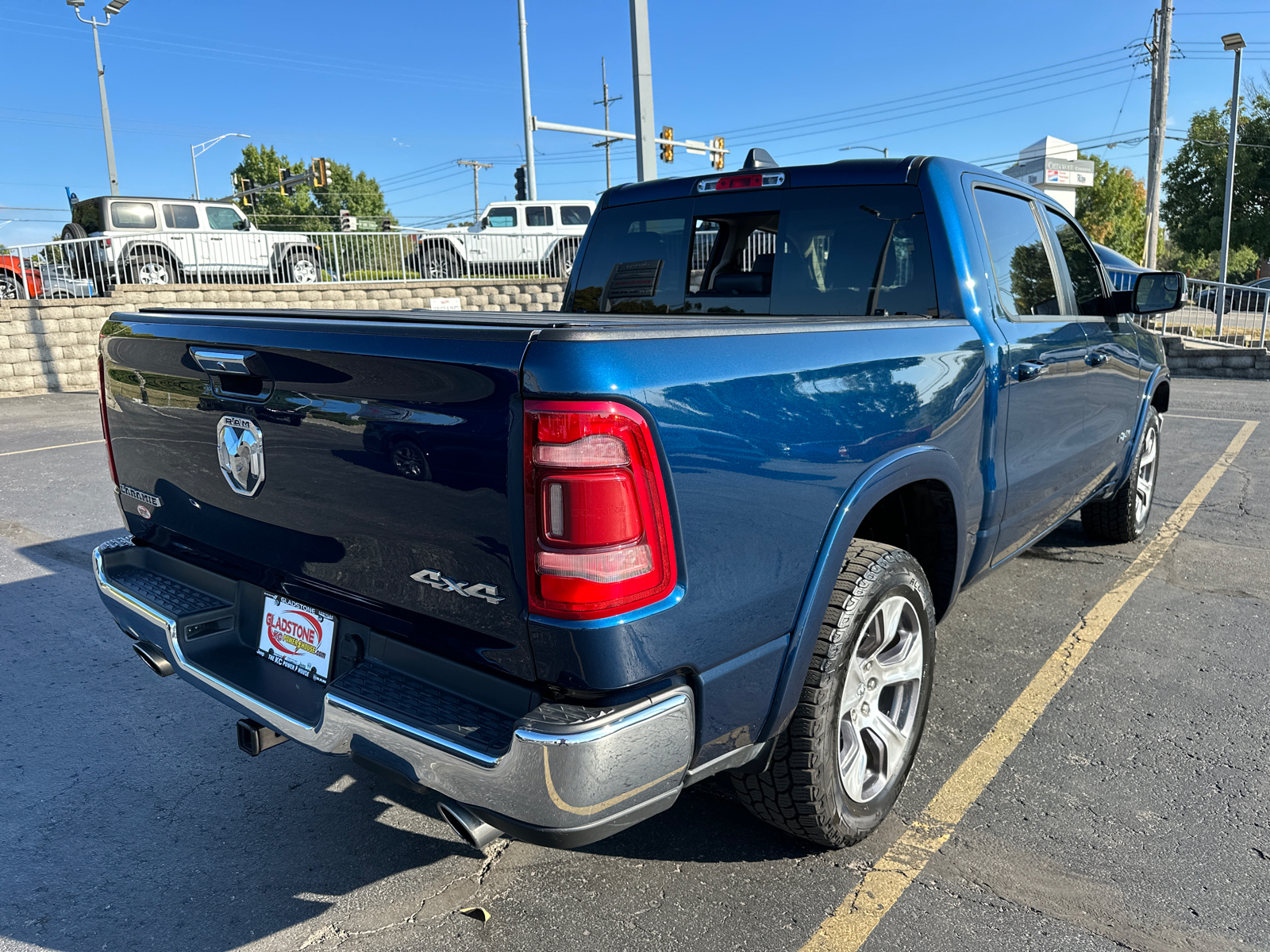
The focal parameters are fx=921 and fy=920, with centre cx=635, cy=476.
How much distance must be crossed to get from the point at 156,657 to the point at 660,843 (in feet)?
5.13

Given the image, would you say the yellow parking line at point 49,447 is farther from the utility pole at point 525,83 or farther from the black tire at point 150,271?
the utility pole at point 525,83

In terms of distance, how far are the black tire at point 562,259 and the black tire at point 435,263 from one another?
2254 millimetres

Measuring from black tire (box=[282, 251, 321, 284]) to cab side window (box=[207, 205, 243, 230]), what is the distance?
193cm

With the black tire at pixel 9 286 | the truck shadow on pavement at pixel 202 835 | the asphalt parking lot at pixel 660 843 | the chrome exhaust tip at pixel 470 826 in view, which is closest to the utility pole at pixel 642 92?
the asphalt parking lot at pixel 660 843

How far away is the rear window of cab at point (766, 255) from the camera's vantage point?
3.26 m

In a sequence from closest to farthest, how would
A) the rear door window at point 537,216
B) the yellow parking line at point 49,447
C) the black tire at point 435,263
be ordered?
the yellow parking line at point 49,447
the black tire at point 435,263
the rear door window at point 537,216

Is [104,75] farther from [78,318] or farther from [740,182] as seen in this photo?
[740,182]

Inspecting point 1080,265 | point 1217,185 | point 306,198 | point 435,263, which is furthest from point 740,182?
point 306,198

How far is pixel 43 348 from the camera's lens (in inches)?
586

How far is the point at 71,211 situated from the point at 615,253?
18010 millimetres

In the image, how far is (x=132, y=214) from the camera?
→ 1719cm

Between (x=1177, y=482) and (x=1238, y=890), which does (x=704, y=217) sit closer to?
(x=1238, y=890)

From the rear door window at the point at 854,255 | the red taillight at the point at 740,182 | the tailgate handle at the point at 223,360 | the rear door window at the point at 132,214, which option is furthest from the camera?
the rear door window at the point at 132,214

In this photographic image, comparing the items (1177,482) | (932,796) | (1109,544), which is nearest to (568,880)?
(932,796)
